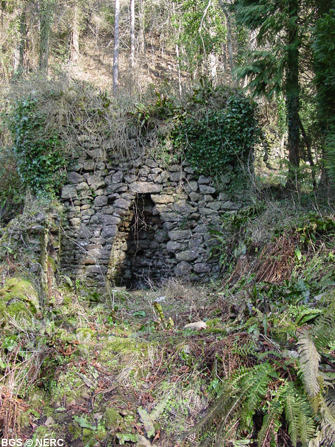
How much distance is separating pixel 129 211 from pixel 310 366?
193 inches

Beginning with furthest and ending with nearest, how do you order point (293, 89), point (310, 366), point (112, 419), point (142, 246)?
point (142, 246) < point (293, 89) < point (112, 419) < point (310, 366)

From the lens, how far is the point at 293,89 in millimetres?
6301

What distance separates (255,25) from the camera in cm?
641

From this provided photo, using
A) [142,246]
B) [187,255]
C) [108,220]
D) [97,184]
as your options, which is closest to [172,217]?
[187,255]

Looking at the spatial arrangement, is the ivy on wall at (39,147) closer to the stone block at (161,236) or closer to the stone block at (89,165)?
the stone block at (89,165)

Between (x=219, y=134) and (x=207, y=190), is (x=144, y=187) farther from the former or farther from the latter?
(x=219, y=134)

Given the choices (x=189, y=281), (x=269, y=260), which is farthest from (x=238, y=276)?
(x=189, y=281)

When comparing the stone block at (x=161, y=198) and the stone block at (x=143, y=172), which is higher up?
the stone block at (x=143, y=172)

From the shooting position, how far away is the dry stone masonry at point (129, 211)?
21.2ft

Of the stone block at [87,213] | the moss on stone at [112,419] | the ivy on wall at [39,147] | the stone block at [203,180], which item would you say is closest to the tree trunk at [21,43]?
the ivy on wall at [39,147]

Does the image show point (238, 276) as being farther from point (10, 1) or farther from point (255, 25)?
point (10, 1)

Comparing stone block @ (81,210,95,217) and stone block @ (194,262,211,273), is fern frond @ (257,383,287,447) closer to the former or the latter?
stone block @ (194,262,211,273)

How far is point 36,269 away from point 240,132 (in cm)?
443

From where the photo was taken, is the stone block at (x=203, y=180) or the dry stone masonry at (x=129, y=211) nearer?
the dry stone masonry at (x=129, y=211)
